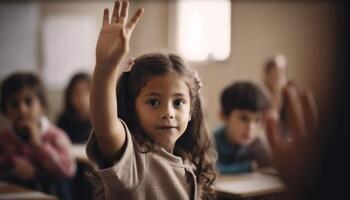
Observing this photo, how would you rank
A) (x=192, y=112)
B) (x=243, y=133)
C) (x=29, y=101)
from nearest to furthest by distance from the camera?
(x=192, y=112) < (x=243, y=133) < (x=29, y=101)

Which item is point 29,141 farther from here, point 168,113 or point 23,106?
point 168,113

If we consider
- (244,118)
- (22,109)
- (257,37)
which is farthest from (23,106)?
(257,37)

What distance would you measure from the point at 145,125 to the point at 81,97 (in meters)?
2.73

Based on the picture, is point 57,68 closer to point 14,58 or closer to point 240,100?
point 14,58

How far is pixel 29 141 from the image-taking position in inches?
109

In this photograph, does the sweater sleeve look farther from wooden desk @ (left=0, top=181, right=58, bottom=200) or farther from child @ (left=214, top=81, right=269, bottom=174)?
child @ (left=214, top=81, right=269, bottom=174)

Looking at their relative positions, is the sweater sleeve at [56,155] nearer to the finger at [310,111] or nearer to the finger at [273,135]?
the finger at [273,135]

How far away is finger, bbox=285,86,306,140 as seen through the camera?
0.97 meters

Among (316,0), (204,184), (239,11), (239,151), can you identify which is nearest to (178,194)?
(204,184)

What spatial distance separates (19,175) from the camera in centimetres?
263

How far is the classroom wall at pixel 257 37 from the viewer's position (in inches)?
165

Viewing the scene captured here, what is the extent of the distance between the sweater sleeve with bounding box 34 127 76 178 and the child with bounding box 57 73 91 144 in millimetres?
790

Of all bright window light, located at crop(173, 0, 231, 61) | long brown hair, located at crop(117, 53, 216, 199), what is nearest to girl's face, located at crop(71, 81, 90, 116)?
bright window light, located at crop(173, 0, 231, 61)

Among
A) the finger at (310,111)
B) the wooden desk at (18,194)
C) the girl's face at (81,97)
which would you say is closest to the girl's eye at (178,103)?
the finger at (310,111)
